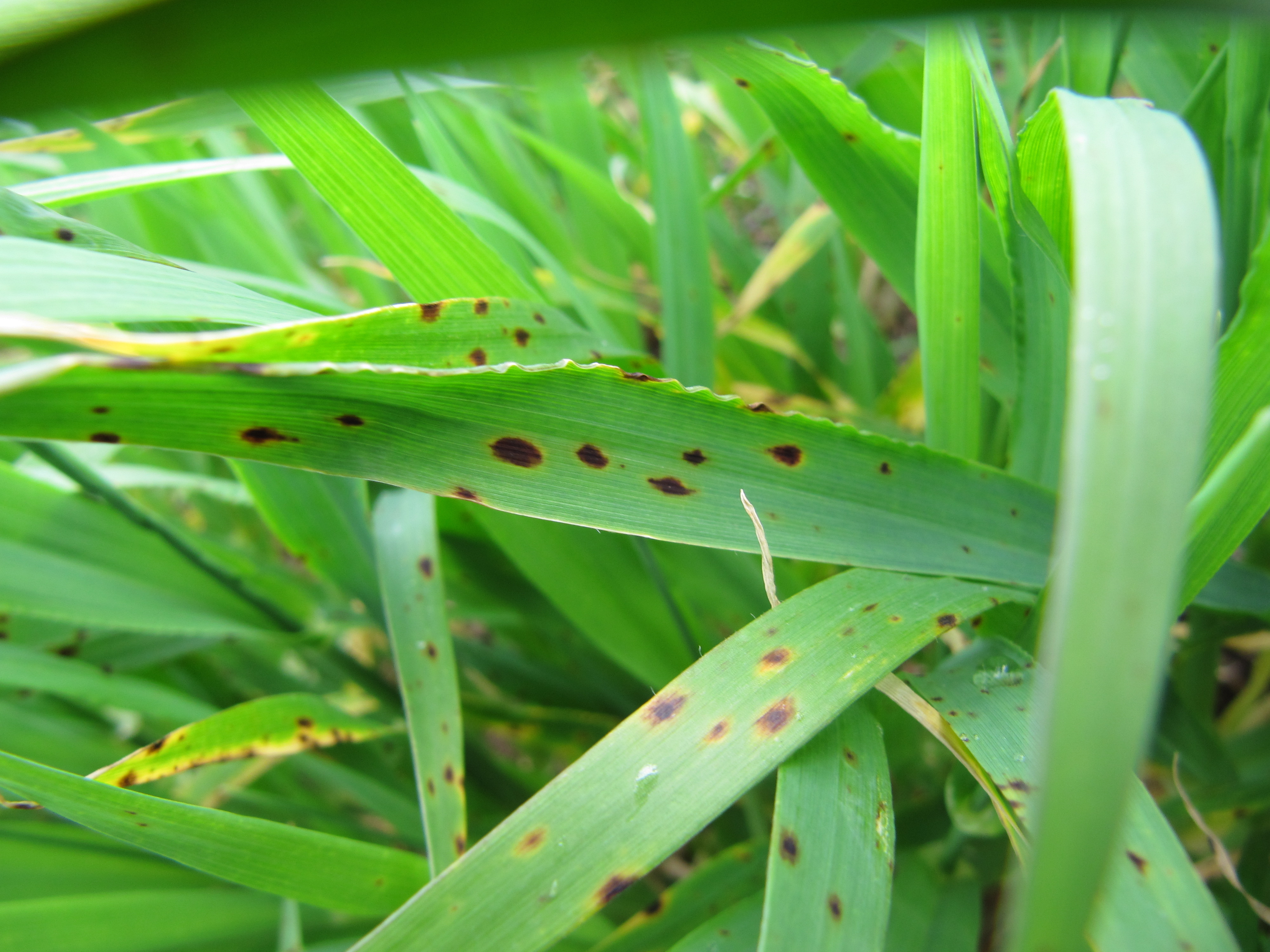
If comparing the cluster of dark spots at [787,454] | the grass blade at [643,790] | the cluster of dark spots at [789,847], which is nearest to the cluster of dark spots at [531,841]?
the grass blade at [643,790]

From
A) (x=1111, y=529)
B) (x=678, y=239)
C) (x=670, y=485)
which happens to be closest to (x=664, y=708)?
(x=670, y=485)

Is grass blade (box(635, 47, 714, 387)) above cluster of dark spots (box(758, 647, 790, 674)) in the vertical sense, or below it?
above

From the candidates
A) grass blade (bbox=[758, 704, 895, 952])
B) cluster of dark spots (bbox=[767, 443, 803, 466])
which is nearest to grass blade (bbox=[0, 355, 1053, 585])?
cluster of dark spots (bbox=[767, 443, 803, 466])

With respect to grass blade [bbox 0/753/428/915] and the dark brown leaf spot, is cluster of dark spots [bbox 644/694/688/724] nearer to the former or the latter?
the dark brown leaf spot

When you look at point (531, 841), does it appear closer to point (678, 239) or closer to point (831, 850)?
point (831, 850)

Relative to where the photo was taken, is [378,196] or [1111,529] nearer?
[1111,529]

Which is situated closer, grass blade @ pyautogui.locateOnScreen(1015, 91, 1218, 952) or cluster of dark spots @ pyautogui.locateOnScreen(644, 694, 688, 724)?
grass blade @ pyautogui.locateOnScreen(1015, 91, 1218, 952)

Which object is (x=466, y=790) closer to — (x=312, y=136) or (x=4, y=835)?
(x=4, y=835)
